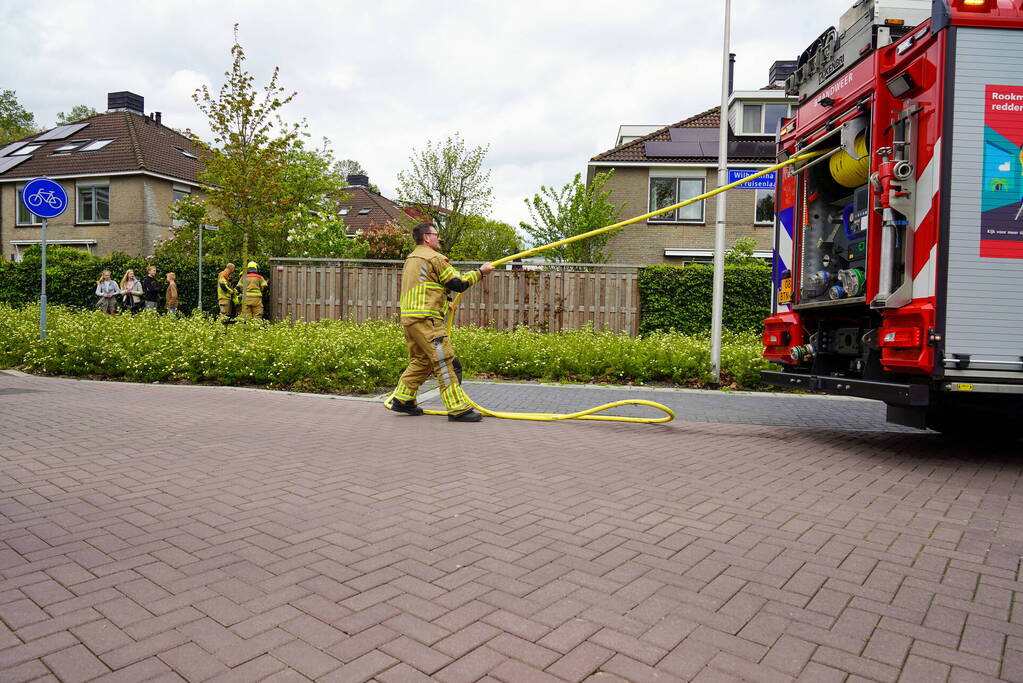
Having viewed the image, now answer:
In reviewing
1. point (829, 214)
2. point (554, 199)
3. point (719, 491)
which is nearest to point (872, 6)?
point (829, 214)

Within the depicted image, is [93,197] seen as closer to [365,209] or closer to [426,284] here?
[365,209]

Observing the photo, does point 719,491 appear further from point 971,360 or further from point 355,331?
point 355,331

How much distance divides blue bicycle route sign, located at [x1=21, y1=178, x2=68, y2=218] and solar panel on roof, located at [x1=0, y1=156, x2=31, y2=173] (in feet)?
90.7

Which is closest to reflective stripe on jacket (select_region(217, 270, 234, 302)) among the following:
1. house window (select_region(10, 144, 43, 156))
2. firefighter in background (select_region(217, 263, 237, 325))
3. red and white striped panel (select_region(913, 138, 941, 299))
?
firefighter in background (select_region(217, 263, 237, 325))

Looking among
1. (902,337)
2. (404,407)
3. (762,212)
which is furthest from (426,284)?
(762,212)

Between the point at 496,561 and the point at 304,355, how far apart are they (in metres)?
7.22

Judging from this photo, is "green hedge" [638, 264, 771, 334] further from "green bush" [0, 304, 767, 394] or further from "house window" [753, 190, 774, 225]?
"house window" [753, 190, 774, 225]

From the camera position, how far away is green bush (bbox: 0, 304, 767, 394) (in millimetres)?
9898

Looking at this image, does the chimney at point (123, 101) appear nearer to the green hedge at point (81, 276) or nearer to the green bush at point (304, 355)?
the green hedge at point (81, 276)

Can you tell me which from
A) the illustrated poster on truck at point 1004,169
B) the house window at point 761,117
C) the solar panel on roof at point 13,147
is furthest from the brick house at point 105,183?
the illustrated poster on truck at point 1004,169

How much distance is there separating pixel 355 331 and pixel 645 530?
9533 millimetres

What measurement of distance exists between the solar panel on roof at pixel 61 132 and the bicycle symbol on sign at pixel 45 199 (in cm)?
2902

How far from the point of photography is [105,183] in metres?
32.3

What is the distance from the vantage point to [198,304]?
19.4 m
